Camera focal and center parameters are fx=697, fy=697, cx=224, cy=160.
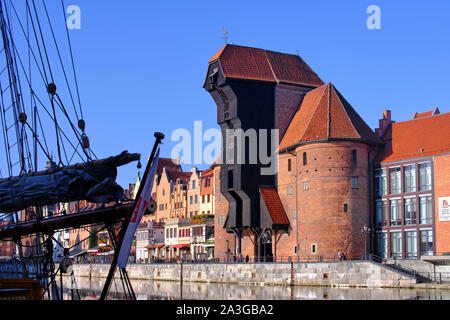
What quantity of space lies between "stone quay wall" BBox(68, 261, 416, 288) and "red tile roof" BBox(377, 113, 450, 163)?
13.8 meters

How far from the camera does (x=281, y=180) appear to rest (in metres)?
69.9

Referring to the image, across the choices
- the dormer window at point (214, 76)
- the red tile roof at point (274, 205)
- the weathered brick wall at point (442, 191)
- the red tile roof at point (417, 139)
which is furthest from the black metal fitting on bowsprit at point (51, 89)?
the dormer window at point (214, 76)

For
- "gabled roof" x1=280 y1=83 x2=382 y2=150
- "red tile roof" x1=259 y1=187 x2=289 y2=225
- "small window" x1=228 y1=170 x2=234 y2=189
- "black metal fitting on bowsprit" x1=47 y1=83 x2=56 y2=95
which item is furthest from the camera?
"small window" x1=228 y1=170 x2=234 y2=189

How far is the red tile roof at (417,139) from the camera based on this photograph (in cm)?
6112

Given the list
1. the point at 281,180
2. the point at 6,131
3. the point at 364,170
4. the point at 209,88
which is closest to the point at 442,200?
the point at 364,170

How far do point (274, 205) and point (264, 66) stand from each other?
1531cm

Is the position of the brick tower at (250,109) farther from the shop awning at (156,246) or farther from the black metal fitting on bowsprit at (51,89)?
the black metal fitting on bowsprit at (51,89)

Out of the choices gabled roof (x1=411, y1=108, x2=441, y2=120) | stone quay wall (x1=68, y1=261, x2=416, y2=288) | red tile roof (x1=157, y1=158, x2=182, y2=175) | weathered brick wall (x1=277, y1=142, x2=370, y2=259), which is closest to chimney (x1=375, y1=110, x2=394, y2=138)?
weathered brick wall (x1=277, y1=142, x2=370, y2=259)

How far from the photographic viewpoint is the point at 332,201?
63.4 meters

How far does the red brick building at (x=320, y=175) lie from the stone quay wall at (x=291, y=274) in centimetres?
421

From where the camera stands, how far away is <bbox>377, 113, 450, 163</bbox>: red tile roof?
201 ft

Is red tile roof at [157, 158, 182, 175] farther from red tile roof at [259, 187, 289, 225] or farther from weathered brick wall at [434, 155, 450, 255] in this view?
weathered brick wall at [434, 155, 450, 255]

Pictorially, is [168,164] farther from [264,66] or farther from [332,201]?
[332,201]
